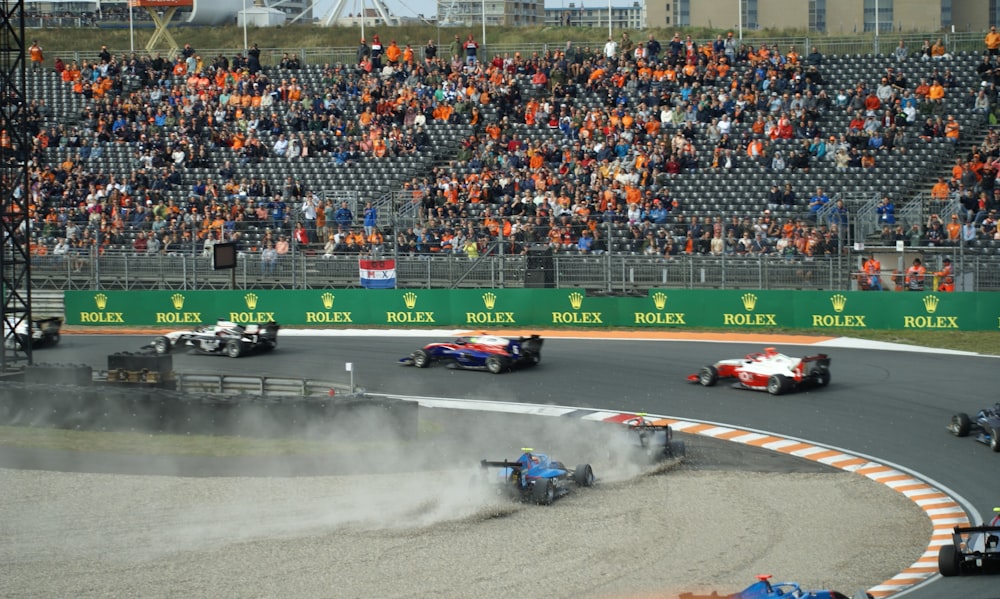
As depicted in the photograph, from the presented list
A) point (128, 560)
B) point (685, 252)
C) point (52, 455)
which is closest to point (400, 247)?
point (685, 252)

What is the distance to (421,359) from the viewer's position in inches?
1187

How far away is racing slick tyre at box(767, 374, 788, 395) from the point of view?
25891 mm

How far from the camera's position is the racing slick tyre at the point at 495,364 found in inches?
1144

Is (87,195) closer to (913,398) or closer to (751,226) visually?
(751,226)

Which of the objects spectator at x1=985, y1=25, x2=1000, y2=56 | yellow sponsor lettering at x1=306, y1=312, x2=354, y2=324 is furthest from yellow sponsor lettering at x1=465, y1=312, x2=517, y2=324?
spectator at x1=985, y1=25, x2=1000, y2=56

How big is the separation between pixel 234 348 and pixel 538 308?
8.34 m

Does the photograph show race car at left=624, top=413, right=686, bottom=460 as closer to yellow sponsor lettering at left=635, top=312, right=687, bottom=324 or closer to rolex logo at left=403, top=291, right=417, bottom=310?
yellow sponsor lettering at left=635, top=312, right=687, bottom=324

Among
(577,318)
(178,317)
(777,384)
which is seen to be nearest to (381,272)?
(577,318)

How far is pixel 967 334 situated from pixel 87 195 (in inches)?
1167

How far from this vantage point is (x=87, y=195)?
45000 millimetres

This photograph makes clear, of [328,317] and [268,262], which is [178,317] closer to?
[268,262]

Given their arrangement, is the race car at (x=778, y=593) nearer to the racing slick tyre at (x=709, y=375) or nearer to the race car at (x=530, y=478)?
the race car at (x=530, y=478)

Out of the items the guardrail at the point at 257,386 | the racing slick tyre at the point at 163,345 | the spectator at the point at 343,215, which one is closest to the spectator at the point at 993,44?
the spectator at the point at 343,215

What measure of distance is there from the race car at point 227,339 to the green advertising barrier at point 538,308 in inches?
171
